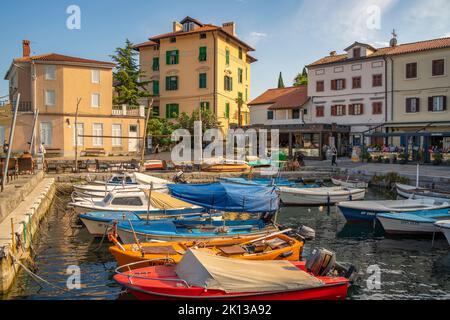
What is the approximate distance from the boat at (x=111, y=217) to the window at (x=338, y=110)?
34.3m

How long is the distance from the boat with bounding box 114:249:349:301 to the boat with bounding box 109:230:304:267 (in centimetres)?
160

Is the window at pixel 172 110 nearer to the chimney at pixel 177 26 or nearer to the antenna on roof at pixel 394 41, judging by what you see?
the chimney at pixel 177 26

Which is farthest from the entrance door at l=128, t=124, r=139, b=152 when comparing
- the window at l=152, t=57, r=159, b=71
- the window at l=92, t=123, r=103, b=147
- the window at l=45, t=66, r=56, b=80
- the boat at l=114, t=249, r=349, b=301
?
the boat at l=114, t=249, r=349, b=301

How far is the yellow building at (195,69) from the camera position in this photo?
52.9m

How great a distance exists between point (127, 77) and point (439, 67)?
111 ft

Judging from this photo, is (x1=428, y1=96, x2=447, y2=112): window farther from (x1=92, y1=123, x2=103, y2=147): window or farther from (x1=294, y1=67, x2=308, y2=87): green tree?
(x1=92, y1=123, x2=103, y2=147): window

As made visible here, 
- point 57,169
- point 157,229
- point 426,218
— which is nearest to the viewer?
point 157,229

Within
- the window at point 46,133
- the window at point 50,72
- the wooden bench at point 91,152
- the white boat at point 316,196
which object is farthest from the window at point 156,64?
the white boat at point 316,196

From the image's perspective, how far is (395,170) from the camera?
36875mm

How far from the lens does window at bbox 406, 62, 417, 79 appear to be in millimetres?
45344

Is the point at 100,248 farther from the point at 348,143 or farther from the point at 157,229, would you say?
the point at 348,143
